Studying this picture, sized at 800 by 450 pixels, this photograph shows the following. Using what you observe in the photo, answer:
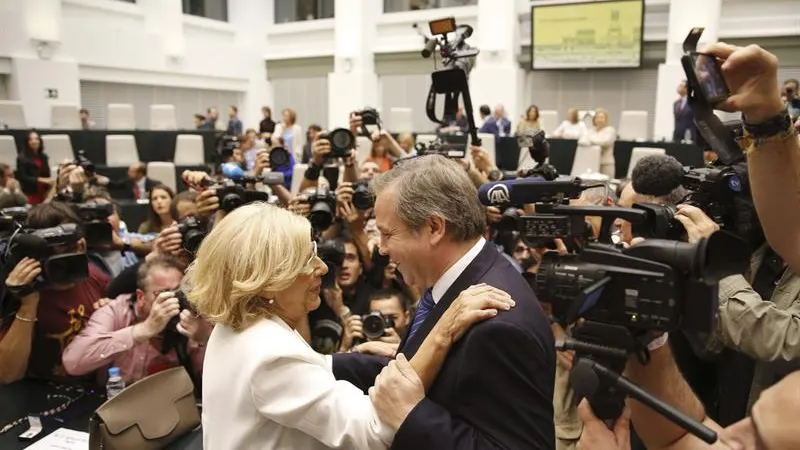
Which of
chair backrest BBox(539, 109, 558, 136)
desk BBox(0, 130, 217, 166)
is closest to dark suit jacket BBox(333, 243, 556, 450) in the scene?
desk BBox(0, 130, 217, 166)

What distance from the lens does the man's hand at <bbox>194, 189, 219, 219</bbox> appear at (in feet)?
9.69

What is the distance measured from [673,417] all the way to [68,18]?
581 inches

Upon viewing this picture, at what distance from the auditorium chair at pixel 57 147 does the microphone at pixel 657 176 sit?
8.88m

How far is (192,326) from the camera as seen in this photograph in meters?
2.41

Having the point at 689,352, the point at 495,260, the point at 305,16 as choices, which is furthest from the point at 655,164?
the point at 305,16

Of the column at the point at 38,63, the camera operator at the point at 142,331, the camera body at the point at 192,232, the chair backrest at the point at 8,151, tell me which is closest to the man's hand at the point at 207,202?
the camera body at the point at 192,232

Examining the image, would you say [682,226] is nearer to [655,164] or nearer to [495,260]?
[495,260]

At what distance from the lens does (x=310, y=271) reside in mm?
1616

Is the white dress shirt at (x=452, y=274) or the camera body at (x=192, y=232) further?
the camera body at (x=192, y=232)

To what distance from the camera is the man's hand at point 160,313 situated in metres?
2.36

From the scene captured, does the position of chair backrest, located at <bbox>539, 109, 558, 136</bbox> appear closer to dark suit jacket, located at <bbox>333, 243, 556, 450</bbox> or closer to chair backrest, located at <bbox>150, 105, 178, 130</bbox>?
chair backrest, located at <bbox>150, 105, 178, 130</bbox>

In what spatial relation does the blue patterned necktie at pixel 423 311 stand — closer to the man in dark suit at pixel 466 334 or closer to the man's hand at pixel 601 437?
the man in dark suit at pixel 466 334

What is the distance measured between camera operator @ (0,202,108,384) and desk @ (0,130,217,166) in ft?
23.3

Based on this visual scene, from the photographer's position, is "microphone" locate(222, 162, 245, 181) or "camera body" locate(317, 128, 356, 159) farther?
"camera body" locate(317, 128, 356, 159)
